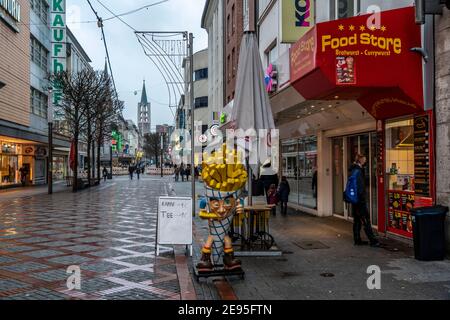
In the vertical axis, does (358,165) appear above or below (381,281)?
above

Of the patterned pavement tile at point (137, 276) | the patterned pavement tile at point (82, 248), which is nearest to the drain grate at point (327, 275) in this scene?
the patterned pavement tile at point (137, 276)

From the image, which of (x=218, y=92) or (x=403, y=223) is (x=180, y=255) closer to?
(x=403, y=223)

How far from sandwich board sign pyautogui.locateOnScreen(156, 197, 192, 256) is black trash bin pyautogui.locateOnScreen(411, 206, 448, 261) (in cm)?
396

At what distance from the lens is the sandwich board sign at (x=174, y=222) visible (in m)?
8.47

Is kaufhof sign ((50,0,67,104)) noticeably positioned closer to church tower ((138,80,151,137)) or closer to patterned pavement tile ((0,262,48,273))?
patterned pavement tile ((0,262,48,273))

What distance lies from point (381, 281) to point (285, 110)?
8.03 metres

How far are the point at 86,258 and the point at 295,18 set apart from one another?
25.6 feet

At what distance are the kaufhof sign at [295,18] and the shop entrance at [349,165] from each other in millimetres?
3153

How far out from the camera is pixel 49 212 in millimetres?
16047

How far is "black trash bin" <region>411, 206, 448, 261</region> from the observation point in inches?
297

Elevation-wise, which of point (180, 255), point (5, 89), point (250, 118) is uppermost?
point (5, 89)

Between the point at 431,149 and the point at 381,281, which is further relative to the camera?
the point at 431,149

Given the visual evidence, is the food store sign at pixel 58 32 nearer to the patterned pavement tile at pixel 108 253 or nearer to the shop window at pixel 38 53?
the shop window at pixel 38 53
